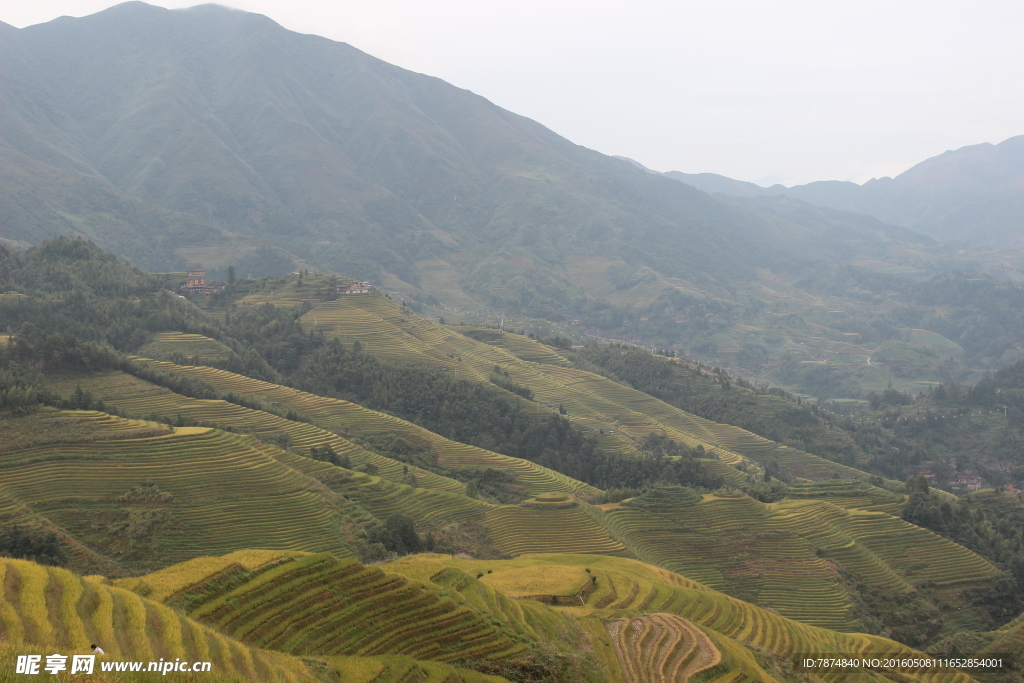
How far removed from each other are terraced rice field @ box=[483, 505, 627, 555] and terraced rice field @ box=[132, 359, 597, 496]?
1145 cm

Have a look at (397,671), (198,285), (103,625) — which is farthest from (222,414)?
(198,285)

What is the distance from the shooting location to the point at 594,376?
11094 centimetres

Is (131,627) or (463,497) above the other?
(131,627)

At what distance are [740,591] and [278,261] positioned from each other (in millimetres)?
153081

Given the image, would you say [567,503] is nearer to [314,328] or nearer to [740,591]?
[740,591]

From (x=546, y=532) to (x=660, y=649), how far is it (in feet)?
77.1

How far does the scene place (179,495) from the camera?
41.0 metres

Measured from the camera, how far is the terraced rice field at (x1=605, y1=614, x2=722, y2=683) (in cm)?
2494

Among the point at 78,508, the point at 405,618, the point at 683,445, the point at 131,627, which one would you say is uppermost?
the point at 131,627

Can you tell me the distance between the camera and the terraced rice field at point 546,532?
48.1 m

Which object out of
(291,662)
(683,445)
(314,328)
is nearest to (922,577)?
(683,445)

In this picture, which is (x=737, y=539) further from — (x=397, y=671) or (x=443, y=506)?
(x=397, y=671)

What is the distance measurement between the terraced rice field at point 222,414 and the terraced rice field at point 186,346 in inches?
820

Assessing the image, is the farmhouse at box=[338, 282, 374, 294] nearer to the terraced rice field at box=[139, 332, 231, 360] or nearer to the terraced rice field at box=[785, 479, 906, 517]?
the terraced rice field at box=[139, 332, 231, 360]
